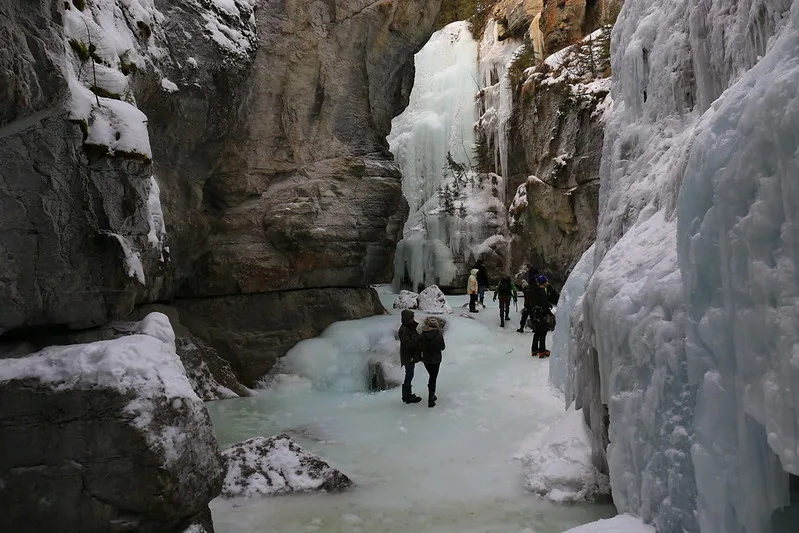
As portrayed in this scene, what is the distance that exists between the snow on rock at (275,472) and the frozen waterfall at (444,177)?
1449cm

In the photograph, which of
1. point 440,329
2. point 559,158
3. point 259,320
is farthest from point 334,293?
point 559,158

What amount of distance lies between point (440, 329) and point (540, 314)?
2092 mm

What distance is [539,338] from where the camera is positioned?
35.9 feet

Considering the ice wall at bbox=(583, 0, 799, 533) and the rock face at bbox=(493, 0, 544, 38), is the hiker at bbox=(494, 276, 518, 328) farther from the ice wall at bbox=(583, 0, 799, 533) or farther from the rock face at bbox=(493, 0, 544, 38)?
the rock face at bbox=(493, 0, 544, 38)

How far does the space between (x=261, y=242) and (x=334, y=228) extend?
62.0 inches

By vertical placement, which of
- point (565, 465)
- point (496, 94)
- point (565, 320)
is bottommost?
point (565, 465)

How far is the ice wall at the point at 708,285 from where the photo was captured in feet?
8.16

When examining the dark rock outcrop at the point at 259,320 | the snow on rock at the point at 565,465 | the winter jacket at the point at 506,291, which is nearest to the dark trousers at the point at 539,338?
the winter jacket at the point at 506,291

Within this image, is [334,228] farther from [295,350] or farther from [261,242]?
[295,350]

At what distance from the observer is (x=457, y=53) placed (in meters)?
23.8

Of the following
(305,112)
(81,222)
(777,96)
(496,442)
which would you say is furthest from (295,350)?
(777,96)

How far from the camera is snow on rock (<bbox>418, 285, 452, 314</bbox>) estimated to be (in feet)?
48.0

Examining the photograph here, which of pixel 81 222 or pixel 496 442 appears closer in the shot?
pixel 81 222

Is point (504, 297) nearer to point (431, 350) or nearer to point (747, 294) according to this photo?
point (431, 350)
